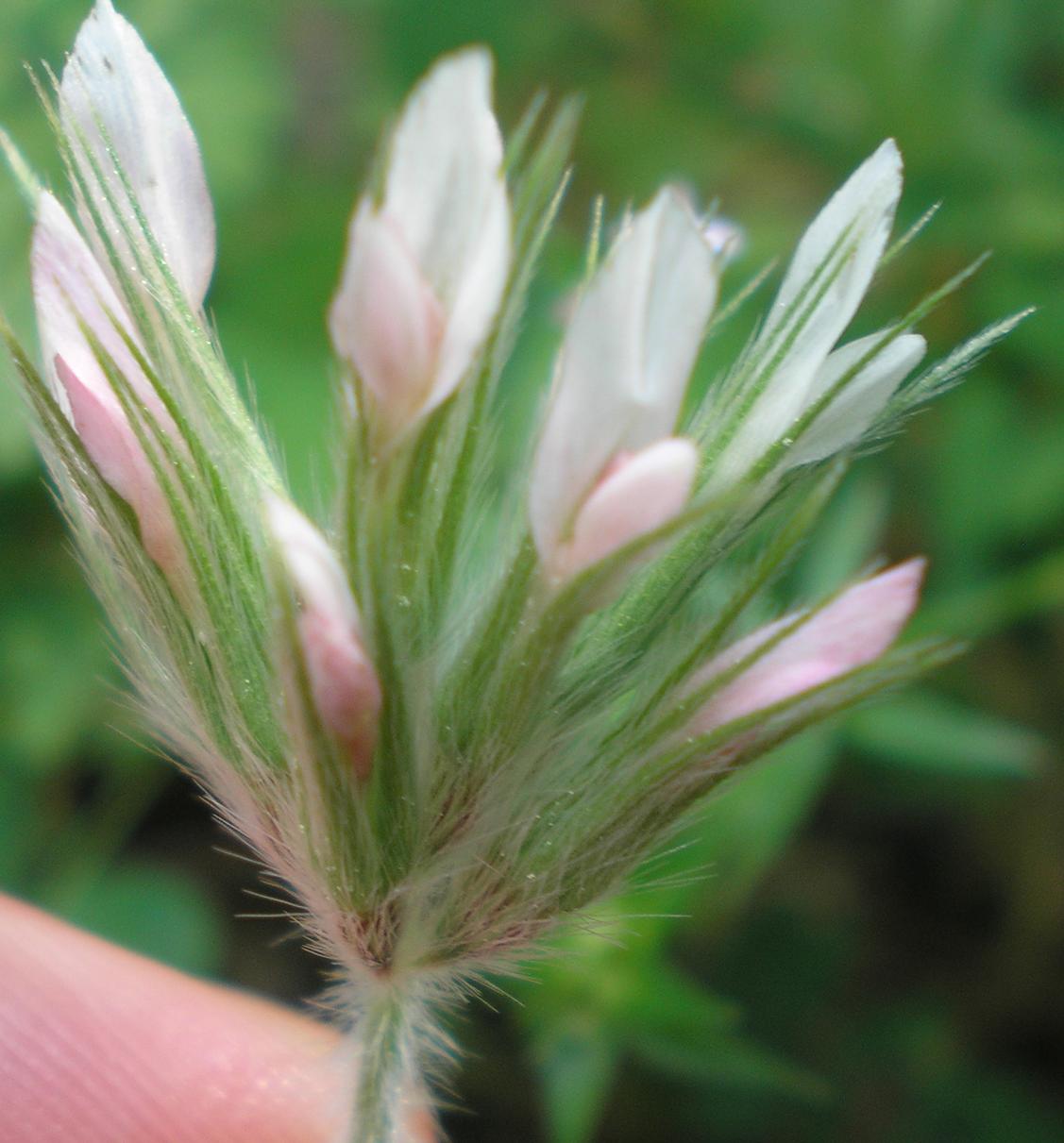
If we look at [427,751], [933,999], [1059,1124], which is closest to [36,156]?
[427,751]

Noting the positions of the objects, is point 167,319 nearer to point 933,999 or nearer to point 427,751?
point 427,751

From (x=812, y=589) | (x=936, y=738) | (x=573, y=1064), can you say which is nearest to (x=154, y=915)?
(x=573, y=1064)

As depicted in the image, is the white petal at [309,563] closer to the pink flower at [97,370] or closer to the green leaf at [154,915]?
the pink flower at [97,370]

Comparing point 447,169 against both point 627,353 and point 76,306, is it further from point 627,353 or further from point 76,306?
point 76,306

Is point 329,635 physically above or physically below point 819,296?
below

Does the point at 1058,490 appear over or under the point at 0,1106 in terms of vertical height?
over

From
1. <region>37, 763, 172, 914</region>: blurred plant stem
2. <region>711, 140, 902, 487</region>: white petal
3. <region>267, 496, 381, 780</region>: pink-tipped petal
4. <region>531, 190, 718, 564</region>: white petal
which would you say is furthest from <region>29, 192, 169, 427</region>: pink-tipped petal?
<region>37, 763, 172, 914</region>: blurred plant stem

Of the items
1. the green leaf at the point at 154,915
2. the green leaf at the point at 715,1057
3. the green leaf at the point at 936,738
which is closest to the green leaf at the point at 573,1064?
the green leaf at the point at 715,1057

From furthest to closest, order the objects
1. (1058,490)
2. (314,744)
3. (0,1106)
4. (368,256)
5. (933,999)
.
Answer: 1. (933,999)
2. (1058,490)
3. (0,1106)
4. (314,744)
5. (368,256)
